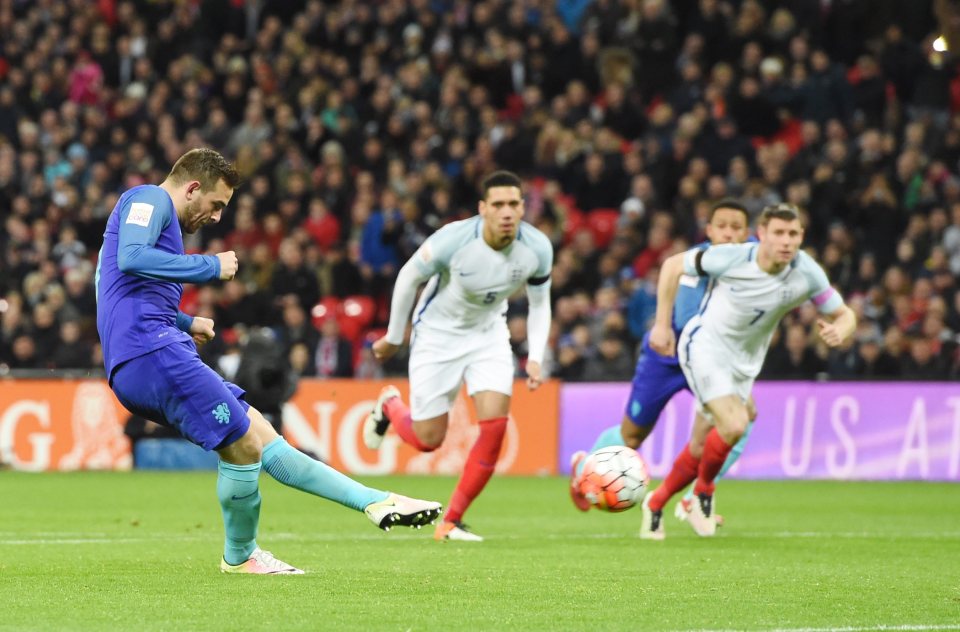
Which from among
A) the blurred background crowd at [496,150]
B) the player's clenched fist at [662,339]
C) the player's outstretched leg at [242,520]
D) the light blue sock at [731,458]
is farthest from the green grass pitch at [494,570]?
the blurred background crowd at [496,150]

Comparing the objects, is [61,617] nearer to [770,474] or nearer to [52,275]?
[770,474]

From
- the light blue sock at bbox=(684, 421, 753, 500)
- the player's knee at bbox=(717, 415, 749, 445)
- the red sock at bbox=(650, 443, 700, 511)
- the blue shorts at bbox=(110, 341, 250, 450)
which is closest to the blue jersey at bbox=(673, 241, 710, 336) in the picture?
the light blue sock at bbox=(684, 421, 753, 500)

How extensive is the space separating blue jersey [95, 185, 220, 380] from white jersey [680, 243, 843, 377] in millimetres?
4366

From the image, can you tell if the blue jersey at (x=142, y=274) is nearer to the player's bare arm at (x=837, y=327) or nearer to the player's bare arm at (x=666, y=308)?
the player's bare arm at (x=666, y=308)

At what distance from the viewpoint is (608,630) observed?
5965 millimetres

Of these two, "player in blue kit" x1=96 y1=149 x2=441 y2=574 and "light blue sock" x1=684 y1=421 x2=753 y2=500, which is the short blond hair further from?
"light blue sock" x1=684 y1=421 x2=753 y2=500

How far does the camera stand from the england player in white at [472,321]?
1052cm

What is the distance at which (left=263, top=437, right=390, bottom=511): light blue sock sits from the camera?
7746 millimetres

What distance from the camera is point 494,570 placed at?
8258mm

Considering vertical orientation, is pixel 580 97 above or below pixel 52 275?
above

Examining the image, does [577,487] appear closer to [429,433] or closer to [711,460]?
[711,460]

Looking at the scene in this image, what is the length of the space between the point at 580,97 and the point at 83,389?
305 inches

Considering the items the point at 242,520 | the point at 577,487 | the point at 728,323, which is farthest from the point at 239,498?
the point at 728,323

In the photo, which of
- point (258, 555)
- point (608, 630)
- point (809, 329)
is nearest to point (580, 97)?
point (809, 329)
